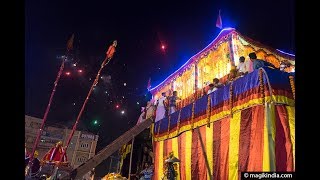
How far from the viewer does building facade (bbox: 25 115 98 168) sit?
37125mm

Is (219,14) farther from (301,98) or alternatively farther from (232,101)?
(301,98)

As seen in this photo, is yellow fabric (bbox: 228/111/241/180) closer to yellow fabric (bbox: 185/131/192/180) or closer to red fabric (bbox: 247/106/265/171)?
red fabric (bbox: 247/106/265/171)

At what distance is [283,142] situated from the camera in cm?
707

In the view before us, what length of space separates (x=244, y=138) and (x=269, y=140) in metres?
1.21

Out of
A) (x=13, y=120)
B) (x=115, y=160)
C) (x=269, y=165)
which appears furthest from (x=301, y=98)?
(x=115, y=160)

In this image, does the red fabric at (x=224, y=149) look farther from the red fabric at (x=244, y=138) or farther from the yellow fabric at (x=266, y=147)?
the yellow fabric at (x=266, y=147)

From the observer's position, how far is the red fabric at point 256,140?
7.39 metres

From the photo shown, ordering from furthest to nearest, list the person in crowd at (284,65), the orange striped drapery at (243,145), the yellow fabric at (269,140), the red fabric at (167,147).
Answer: the person in crowd at (284,65) < the red fabric at (167,147) < the orange striped drapery at (243,145) < the yellow fabric at (269,140)

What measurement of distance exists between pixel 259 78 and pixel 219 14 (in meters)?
8.92

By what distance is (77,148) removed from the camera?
39.4m

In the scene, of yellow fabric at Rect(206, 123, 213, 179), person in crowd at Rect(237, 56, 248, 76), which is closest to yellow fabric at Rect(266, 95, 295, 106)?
person in crowd at Rect(237, 56, 248, 76)

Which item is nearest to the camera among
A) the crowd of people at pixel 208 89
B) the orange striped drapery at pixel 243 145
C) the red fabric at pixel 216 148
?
the orange striped drapery at pixel 243 145

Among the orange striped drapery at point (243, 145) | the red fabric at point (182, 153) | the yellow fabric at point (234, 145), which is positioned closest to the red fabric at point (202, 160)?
the orange striped drapery at point (243, 145)

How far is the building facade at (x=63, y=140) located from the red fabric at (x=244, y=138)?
34917mm
